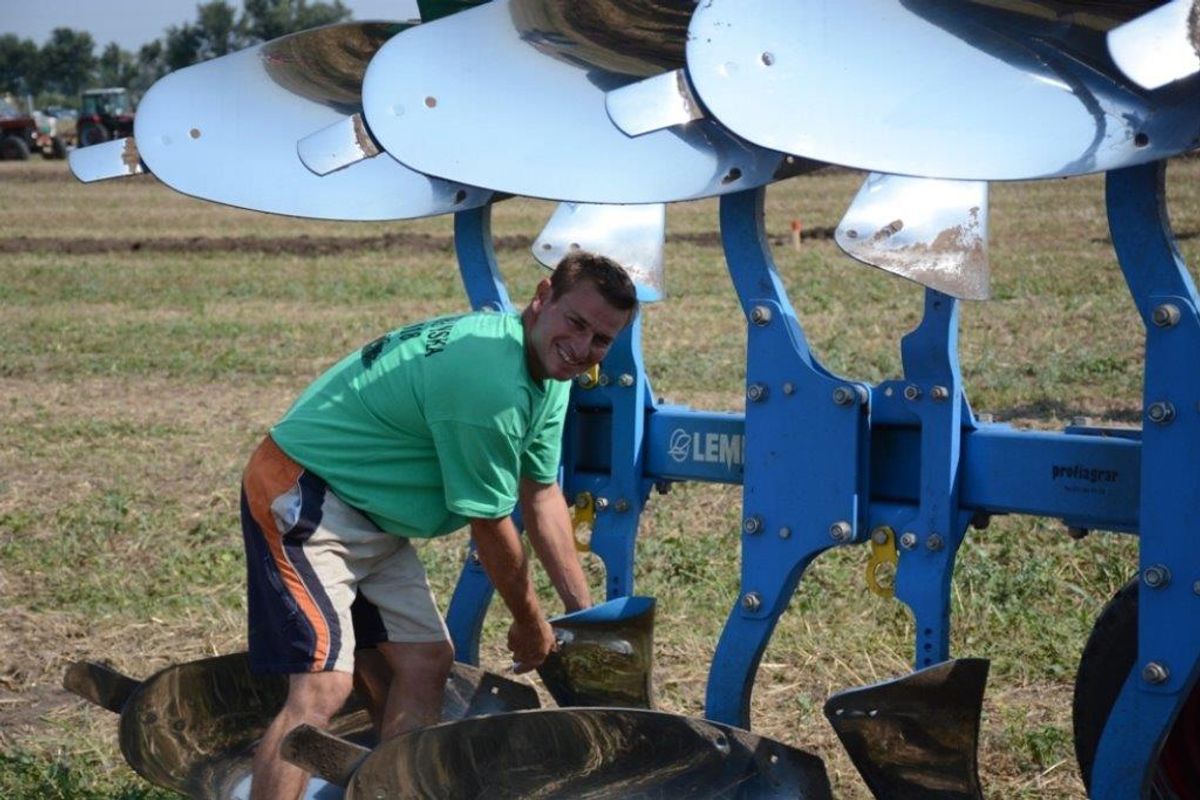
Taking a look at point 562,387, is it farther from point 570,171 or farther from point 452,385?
point 570,171

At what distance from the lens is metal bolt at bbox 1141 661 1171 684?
3113 millimetres

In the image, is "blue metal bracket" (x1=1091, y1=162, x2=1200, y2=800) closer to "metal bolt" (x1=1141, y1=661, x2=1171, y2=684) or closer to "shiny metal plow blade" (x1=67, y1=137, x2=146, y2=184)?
"metal bolt" (x1=1141, y1=661, x2=1171, y2=684)

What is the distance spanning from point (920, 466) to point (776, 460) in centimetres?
31

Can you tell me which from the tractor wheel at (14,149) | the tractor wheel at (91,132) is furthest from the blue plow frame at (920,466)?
the tractor wheel at (91,132)

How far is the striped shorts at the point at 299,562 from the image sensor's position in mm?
3631

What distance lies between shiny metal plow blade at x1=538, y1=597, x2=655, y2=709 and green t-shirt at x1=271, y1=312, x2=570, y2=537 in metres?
0.37

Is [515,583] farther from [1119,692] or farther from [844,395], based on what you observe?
[1119,692]

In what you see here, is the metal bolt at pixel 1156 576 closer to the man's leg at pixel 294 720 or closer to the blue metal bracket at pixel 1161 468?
the blue metal bracket at pixel 1161 468

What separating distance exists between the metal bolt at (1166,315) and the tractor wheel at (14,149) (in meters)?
40.1

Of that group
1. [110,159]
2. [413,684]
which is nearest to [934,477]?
→ [413,684]

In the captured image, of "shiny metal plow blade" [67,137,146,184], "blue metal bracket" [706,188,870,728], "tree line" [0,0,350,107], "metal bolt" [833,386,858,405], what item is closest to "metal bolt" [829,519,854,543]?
"blue metal bracket" [706,188,870,728]

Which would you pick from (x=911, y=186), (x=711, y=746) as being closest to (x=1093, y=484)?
(x=911, y=186)

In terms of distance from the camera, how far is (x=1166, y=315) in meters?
3.06

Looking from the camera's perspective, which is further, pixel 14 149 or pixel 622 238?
pixel 14 149
